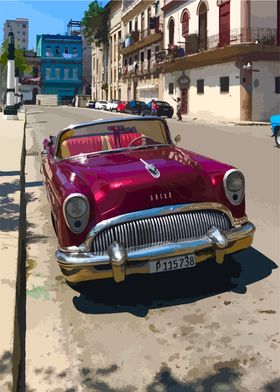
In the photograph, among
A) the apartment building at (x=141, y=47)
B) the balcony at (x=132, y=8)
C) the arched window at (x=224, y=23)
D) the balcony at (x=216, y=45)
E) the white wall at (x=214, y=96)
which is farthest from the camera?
the balcony at (x=132, y=8)

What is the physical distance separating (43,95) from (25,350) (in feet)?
266

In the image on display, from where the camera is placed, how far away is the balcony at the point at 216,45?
29031 mm

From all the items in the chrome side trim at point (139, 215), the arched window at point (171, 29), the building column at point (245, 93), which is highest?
the arched window at point (171, 29)

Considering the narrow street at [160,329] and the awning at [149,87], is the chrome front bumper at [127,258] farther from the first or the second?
the awning at [149,87]

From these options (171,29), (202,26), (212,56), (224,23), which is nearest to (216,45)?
(212,56)

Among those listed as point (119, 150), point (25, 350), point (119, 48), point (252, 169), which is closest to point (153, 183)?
point (119, 150)

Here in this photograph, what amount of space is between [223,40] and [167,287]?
30.0 m

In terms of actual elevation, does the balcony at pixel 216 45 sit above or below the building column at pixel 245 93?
above

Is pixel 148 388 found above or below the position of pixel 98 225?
below

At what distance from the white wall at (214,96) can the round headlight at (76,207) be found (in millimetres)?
27559

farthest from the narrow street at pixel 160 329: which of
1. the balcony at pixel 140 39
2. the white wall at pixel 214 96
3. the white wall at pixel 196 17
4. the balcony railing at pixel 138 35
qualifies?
the balcony railing at pixel 138 35

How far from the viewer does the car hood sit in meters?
3.67

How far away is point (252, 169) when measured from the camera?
9.94m

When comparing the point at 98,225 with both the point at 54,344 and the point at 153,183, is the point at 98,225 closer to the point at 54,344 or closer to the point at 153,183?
the point at 153,183
